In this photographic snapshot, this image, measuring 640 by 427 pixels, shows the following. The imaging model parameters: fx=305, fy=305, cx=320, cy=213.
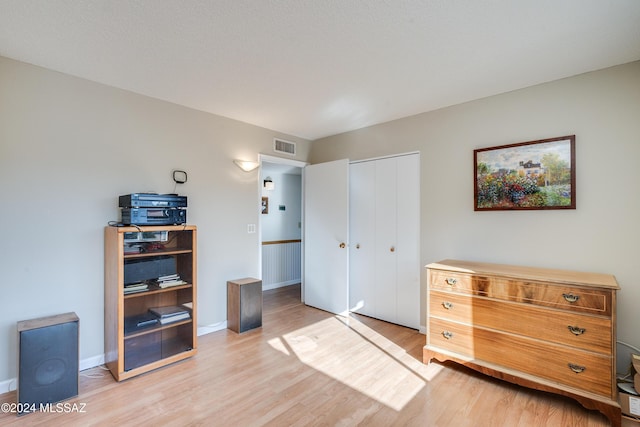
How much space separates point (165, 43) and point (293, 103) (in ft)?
4.29

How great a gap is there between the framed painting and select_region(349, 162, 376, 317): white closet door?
4.16 ft

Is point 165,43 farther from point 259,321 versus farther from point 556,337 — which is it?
point 556,337

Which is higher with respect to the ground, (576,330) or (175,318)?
(576,330)

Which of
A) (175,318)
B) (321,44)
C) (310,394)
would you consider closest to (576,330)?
(310,394)

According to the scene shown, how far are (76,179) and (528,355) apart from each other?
379 centimetres

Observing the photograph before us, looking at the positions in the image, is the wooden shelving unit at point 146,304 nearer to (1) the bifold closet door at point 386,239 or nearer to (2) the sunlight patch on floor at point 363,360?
(2) the sunlight patch on floor at point 363,360

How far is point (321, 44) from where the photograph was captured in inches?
80.2

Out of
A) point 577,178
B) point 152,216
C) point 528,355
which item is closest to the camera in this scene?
point 528,355

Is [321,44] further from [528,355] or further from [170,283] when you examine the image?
[528,355]

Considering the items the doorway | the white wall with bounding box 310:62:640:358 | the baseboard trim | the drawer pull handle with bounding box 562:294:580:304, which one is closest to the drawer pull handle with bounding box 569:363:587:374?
the drawer pull handle with bounding box 562:294:580:304

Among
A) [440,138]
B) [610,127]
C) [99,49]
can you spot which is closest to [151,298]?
[99,49]

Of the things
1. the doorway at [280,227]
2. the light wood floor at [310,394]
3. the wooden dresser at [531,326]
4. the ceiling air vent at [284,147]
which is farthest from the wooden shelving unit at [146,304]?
the doorway at [280,227]

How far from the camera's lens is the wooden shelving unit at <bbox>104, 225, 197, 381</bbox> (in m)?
2.38

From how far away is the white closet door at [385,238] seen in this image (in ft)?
11.9
